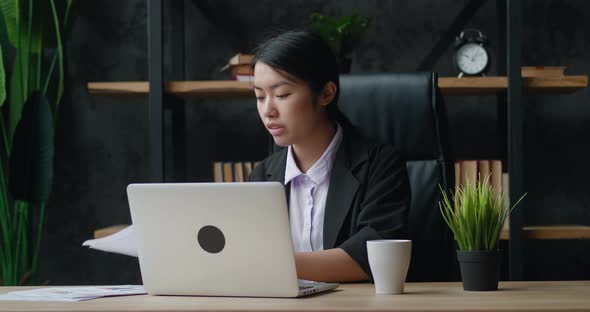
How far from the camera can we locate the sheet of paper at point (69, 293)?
3.97 feet

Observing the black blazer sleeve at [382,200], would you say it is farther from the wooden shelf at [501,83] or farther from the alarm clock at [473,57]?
the alarm clock at [473,57]

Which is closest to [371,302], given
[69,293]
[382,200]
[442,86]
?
[69,293]

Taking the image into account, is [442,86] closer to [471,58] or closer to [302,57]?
[471,58]

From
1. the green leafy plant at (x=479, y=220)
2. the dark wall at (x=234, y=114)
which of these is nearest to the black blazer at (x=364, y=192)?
the green leafy plant at (x=479, y=220)

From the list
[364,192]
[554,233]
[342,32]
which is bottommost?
[554,233]

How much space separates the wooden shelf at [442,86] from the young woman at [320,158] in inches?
27.2

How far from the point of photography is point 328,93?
1.92 meters

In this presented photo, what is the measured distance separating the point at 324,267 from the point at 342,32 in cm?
123

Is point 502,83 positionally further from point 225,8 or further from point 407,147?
point 225,8

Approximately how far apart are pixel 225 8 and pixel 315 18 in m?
0.36

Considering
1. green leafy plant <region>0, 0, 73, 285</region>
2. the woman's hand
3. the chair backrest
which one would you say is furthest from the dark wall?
the woman's hand

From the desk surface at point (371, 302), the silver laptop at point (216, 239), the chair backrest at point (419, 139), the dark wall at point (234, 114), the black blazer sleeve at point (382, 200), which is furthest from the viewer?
the dark wall at point (234, 114)

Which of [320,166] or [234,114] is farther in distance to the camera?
[234,114]

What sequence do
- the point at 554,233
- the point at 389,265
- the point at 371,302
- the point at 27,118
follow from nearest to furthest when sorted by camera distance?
the point at 371,302, the point at 389,265, the point at 554,233, the point at 27,118
